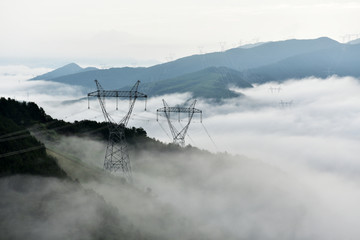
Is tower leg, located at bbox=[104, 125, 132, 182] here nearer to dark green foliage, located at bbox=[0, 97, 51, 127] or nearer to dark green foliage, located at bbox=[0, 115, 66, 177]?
dark green foliage, located at bbox=[0, 115, 66, 177]

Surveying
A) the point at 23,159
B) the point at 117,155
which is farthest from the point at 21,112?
the point at 23,159

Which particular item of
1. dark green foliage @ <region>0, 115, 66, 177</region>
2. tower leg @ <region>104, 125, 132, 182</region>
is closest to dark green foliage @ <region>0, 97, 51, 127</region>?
tower leg @ <region>104, 125, 132, 182</region>

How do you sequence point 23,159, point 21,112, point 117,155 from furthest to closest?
point 21,112, point 117,155, point 23,159

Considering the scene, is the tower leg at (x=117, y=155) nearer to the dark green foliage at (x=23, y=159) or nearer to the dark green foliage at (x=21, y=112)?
the dark green foliage at (x=23, y=159)

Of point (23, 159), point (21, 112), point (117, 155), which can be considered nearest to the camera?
point (23, 159)

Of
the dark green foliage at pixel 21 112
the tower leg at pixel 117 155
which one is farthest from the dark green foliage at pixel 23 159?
the dark green foliage at pixel 21 112

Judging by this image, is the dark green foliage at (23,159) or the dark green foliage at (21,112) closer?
the dark green foliage at (23,159)

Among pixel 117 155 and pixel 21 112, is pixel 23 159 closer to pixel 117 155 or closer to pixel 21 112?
pixel 117 155

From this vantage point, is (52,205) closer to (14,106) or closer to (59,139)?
(59,139)

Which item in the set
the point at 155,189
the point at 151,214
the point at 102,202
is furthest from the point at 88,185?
the point at 155,189

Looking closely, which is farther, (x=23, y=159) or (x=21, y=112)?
(x=21, y=112)

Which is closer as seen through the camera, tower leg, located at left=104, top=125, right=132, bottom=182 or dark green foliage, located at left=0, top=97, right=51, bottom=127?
tower leg, located at left=104, top=125, right=132, bottom=182

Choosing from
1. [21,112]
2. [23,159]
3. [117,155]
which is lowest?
[117,155]
